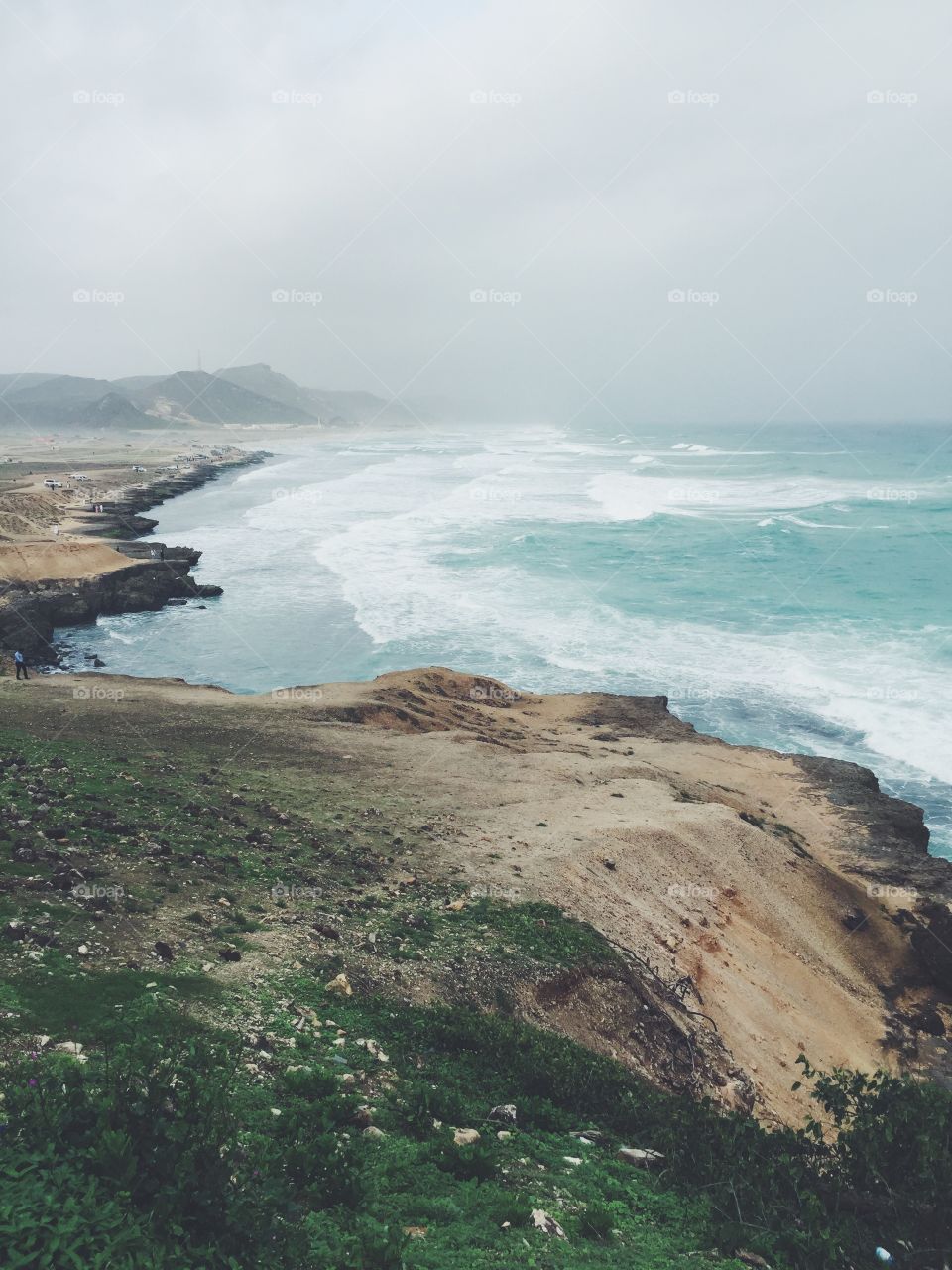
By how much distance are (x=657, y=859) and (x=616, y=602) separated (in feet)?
91.0

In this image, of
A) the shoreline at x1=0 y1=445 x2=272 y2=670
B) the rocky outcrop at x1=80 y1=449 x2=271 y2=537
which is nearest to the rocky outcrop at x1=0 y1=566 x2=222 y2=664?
the shoreline at x1=0 y1=445 x2=272 y2=670

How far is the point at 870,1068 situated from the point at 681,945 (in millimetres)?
3475

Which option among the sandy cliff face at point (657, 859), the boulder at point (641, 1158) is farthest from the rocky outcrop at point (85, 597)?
the boulder at point (641, 1158)

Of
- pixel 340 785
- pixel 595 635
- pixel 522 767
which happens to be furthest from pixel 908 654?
pixel 340 785

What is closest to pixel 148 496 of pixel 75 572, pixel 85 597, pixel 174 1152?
pixel 75 572

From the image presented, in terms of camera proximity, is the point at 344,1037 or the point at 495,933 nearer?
the point at 344,1037

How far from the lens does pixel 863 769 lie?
2258 centimetres

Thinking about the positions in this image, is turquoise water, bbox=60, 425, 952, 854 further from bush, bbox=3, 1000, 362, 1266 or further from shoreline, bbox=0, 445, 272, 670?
bush, bbox=3, 1000, 362, 1266

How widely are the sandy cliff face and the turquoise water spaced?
4.40m

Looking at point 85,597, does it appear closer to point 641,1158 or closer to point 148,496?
point 641,1158

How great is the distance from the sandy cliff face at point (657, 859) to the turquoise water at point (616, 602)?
440cm

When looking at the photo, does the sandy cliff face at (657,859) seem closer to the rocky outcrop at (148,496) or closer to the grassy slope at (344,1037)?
the grassy slope at (344,1037)

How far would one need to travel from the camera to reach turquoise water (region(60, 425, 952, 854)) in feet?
95.6

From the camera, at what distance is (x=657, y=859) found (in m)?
15.0
